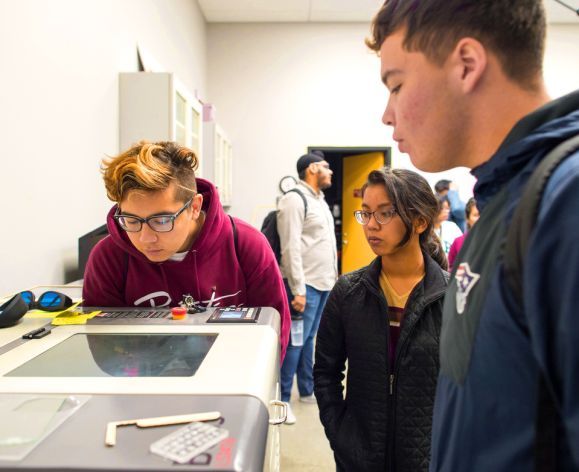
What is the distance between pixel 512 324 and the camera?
42cm

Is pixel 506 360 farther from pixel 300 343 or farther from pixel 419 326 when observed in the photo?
pixel 300 343

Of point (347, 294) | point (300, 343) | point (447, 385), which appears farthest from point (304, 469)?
point (447, 385)

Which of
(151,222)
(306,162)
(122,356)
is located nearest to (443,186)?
(306,162)

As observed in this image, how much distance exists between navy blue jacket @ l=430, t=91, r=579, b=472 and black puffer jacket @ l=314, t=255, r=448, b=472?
1.52ft

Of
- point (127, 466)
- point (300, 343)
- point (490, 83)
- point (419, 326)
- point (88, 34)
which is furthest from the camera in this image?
point (300, 343)

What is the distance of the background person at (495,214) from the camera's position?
37 cm

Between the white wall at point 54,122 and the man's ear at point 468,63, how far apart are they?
4.35 ft

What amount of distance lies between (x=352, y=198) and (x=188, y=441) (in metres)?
4.70

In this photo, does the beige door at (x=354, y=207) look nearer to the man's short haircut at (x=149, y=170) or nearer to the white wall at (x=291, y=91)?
the white wall at (x=291, y=91)

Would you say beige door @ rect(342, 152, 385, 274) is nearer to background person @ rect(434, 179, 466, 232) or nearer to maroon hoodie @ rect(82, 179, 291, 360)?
background person @ rect(434, 179, 466, 232)

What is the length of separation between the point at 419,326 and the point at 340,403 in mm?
291

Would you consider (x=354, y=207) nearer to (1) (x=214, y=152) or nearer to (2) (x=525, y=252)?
(1) (x=214, y=152)

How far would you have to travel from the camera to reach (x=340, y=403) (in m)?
1.13

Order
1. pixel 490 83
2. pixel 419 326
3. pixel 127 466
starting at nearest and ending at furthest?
1. pixel 127 466
2. pixel 490 83
3. pixel 419 326
